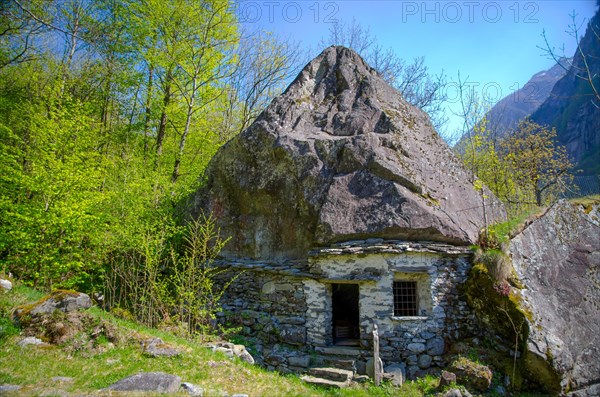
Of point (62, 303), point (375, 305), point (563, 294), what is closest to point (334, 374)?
point (375, 305)

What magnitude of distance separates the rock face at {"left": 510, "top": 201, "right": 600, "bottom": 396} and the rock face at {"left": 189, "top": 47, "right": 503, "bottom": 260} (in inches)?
56.7

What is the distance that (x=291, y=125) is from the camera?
1128 centimetres

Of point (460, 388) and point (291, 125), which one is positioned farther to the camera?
point (291, 125)

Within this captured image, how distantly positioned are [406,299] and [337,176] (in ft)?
11.8

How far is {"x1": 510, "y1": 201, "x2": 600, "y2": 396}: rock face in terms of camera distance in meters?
7.51

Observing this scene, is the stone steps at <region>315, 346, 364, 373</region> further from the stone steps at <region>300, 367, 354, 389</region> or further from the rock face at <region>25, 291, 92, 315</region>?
the rock face at <region>25, 291, 92, 315</region>

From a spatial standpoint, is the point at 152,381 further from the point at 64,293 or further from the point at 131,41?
the point at 131,41

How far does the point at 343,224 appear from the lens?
30.0 feet

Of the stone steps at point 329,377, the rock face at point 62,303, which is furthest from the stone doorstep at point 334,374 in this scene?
the rock face at point 62,303

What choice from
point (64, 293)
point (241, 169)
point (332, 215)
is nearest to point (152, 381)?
point (64, 293)

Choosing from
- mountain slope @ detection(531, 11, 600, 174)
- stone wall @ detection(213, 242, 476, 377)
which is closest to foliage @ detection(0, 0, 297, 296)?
stone wall @ detection(213, 242, 476, 377)

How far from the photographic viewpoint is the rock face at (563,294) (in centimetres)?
751

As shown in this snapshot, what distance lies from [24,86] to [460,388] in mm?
16950

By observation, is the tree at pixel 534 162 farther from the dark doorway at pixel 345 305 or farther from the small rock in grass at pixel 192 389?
the small rock in grass at pixel 192 389
